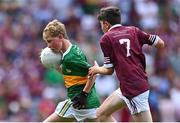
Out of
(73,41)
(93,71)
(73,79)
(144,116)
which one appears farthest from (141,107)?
(73,41)

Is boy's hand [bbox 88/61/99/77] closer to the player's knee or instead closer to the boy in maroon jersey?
the boy in maroon jersey

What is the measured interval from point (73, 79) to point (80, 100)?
261 millimetres

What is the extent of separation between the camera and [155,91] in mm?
15617

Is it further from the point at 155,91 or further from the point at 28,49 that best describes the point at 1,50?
the point at 155,91

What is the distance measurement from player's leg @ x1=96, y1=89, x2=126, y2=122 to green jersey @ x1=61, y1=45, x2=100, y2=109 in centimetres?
22

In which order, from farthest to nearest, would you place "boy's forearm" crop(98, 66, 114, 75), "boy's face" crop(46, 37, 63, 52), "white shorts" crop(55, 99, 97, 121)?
"white shorts" crop(55, 99, 97, 121)
"boy's face" crop(46, 37, 63, 52)
"boy's forearm" crop(98, 66, 114, 75)

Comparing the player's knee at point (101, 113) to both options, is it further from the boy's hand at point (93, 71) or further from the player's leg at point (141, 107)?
the boy's hand at point (93, 71)

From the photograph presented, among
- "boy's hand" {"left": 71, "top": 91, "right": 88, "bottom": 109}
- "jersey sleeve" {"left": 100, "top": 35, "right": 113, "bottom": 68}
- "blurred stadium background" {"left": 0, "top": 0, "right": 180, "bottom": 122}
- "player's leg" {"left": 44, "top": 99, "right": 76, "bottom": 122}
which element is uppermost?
"jersey sleeve" {"left": 100, "top": 35, "right": 113, "bottom": 68}

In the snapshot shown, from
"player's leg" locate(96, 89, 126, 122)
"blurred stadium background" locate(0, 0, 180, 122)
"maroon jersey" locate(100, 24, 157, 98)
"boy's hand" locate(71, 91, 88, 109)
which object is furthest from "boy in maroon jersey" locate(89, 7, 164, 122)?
"blurred stadium background" locate(0, 0, 180, 122)

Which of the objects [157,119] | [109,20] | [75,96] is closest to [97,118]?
[75,96]

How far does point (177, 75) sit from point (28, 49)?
3.13 metres

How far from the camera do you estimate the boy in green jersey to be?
9.55m

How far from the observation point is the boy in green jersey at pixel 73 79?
9.55 m

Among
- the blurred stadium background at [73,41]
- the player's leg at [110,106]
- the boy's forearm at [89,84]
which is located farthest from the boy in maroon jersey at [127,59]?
the blurred stadium background at [73,41]
